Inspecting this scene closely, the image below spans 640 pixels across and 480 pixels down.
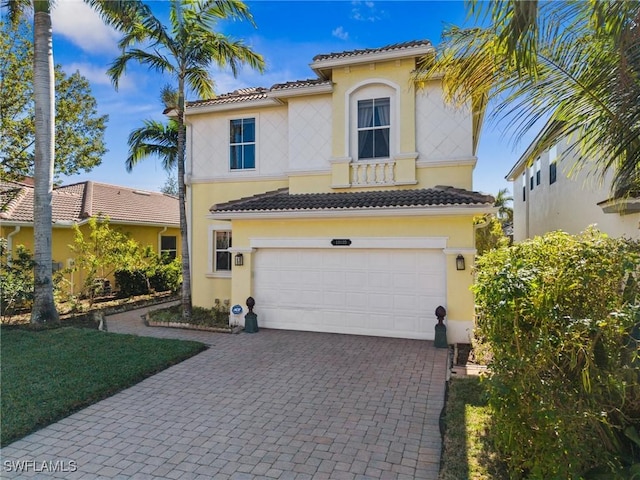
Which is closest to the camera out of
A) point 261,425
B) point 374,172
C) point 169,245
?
point 261,425

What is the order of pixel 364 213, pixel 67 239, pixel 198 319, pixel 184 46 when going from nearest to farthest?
pixel 364 213 < pixel 184 46 < pixel 198 319 < pixel 67 239

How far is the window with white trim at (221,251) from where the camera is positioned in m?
14.5

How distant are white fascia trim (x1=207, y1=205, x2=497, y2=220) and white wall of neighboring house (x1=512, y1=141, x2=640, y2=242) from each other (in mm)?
2338

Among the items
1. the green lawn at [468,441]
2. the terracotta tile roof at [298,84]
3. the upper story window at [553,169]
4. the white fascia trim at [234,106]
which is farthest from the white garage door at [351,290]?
the upper story window at [553,169]

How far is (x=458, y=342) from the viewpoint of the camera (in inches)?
397

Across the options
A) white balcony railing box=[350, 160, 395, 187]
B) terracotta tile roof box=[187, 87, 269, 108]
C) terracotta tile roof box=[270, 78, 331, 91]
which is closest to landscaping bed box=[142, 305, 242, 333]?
white balcony railing box=[350, 160, 395, 187]

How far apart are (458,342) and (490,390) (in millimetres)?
6480

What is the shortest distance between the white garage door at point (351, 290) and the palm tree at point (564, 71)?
218 inches

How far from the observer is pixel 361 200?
11023 mm

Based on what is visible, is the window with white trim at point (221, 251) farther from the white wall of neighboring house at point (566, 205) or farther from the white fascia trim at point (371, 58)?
the white wall of neighboring house at point (566, 205)

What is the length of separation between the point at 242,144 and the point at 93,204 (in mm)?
10043

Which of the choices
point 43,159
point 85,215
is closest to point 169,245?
point 85,215

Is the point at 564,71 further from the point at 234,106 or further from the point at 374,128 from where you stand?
the point at 234,106

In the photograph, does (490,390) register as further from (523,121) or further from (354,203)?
(354,203)
